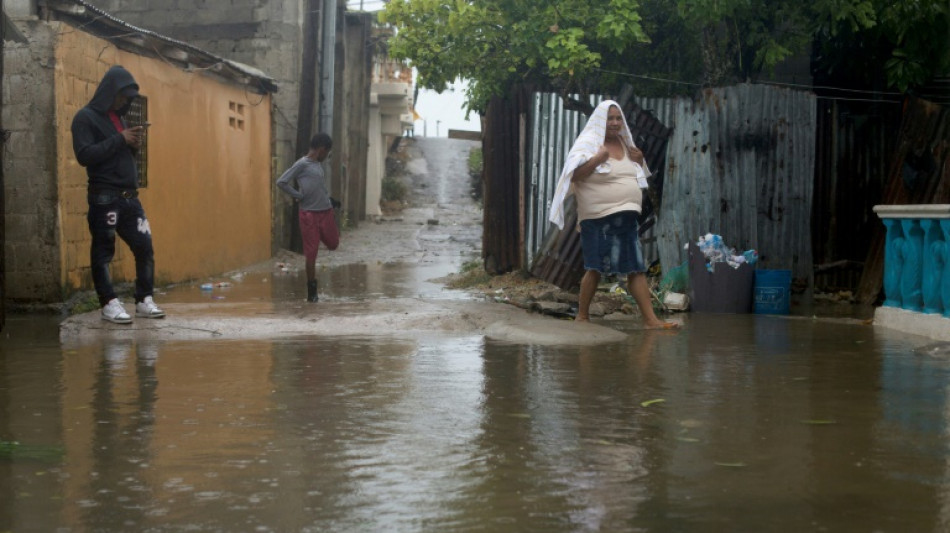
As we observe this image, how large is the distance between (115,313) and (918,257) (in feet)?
19.9

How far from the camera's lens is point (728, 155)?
10.9 metres

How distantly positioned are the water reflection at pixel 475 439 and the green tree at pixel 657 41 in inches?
189

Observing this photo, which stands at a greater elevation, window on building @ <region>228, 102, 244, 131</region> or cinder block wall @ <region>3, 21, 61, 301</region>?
window on building @ <region>228, 102, 244, 131</region>

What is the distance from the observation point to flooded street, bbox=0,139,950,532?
357cm

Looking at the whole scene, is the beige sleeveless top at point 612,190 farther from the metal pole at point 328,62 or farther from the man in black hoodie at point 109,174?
the metal pole at point 328,62

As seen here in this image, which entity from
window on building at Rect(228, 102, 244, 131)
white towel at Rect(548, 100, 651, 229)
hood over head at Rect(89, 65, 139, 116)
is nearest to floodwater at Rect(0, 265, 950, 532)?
white towel at Rect(548, 100, 651, 229)

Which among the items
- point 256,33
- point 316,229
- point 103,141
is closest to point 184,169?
point 316,229

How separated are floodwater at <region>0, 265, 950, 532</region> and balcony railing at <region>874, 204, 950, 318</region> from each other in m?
0.95

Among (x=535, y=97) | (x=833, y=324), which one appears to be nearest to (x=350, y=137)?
(x=535, y=97)

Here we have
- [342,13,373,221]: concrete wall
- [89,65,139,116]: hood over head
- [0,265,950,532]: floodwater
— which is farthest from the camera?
[342,13,373,221]: concrete wall

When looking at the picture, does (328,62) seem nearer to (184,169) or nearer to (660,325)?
(184,169)

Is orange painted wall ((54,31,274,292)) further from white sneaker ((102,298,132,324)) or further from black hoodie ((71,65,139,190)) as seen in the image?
white sneaker ((102,298,132,324))

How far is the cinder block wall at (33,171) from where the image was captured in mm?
10523


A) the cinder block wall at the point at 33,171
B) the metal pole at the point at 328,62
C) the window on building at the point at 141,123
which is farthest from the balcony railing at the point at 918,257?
the metal pole at the point at 328,62
